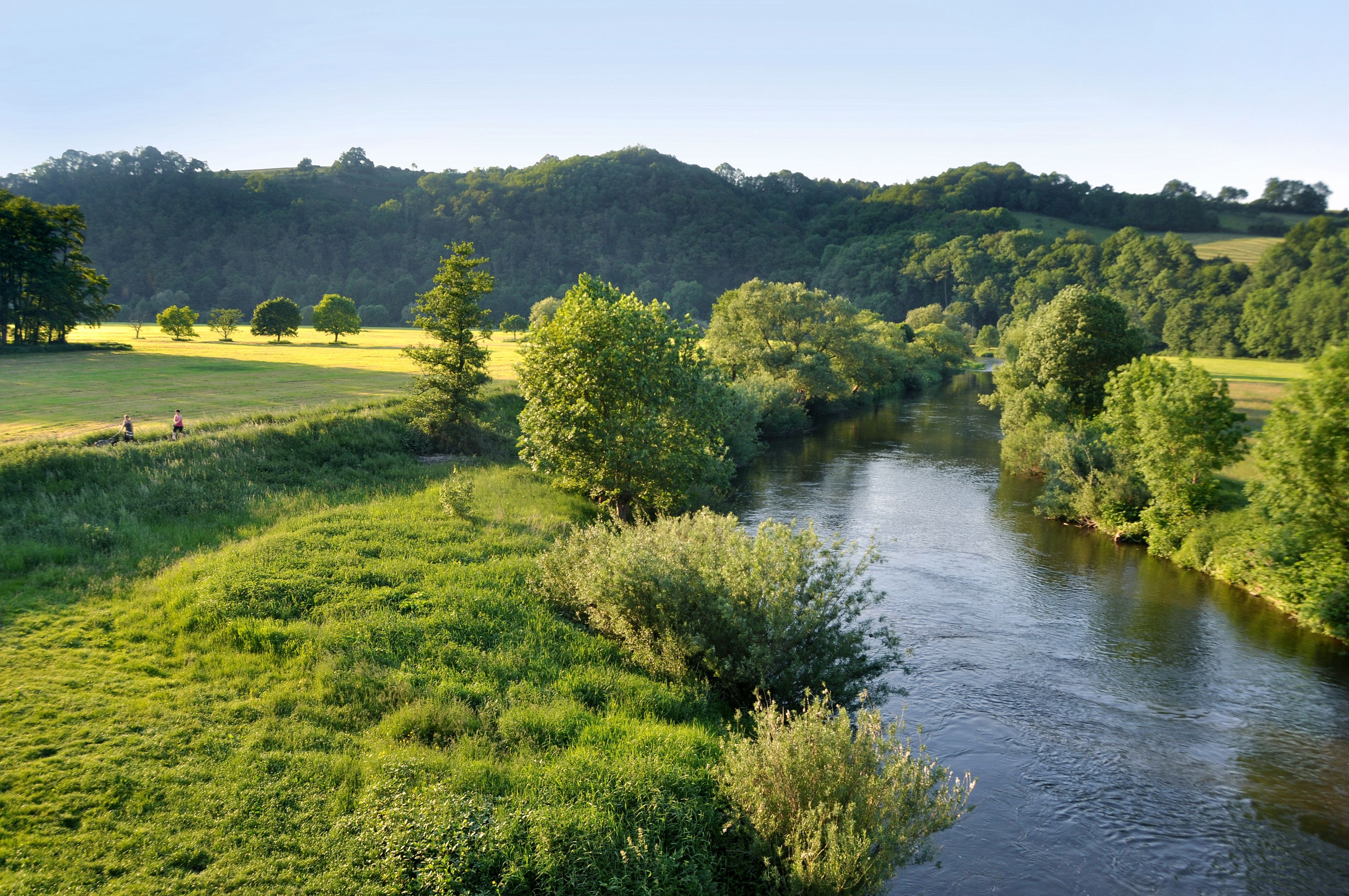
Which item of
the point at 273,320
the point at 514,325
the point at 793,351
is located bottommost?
the point at 793,351

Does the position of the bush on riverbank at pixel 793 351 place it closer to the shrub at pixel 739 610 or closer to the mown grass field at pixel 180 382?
the mown grass field at pixel 180 382

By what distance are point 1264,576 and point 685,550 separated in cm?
1913

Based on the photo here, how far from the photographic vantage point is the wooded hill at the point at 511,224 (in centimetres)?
14338

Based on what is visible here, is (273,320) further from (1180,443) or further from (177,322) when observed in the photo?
(1180,443)

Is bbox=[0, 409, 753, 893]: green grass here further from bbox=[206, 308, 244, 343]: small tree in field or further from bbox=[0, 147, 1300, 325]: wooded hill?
bbox=[0, 147, 1300, 325]: wooded hill

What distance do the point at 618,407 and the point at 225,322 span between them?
71074mm

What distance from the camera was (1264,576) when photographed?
71.9 feet

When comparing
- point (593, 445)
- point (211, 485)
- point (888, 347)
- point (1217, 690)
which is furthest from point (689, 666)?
point (888, 347)

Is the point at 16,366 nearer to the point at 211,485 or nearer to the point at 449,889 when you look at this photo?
the point at 211,485

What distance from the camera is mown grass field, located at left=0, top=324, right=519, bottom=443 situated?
1182 inches

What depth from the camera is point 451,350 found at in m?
32.1

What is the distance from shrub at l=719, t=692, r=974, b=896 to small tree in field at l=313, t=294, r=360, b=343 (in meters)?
82.3

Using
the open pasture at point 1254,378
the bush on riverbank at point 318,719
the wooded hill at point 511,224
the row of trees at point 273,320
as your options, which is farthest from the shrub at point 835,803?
the wooded hill at point 511,224

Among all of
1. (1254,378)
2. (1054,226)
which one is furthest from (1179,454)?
(1054,226)
